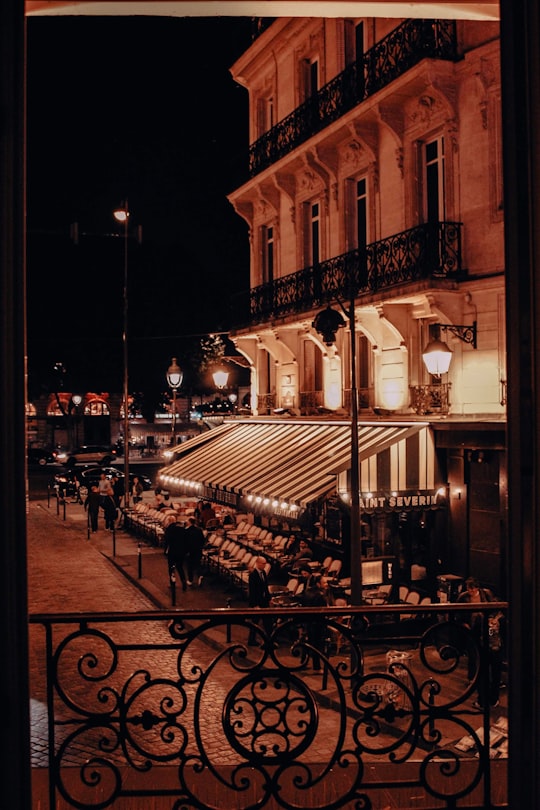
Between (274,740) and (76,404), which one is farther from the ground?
(76,404)

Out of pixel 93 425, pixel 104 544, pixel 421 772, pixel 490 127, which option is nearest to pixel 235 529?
pixel 104 544

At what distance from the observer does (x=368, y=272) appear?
627 inches

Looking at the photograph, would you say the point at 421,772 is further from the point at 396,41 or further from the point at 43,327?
the point at 43,327

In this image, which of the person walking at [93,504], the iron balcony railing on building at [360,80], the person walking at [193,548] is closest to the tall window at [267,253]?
the iron balcony railing on building at [360,80]

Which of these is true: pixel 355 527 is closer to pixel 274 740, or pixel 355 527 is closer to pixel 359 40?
pixel 274 740

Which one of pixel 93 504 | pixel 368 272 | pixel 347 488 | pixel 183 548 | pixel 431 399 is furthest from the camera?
pixel 93 504

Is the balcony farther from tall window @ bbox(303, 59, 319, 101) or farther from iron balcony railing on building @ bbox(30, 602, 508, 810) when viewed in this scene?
tall window @ bbox(303, 59, 319, 101)

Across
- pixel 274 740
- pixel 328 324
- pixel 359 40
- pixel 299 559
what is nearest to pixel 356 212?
pixel 359 40

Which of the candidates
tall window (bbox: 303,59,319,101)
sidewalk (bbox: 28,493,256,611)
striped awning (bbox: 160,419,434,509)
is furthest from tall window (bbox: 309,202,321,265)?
sidewalk (bbox: 28,493,256,611)

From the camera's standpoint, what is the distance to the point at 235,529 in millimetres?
21359

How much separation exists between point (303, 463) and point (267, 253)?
9130 mm

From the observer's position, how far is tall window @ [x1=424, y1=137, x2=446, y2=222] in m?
14.5

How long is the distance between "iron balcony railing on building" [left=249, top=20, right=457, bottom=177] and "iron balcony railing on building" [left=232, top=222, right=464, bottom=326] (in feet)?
10.6

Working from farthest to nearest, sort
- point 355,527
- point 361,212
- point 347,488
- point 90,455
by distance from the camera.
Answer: point 90,455
point 361,212
point 347,488
point 355,527
